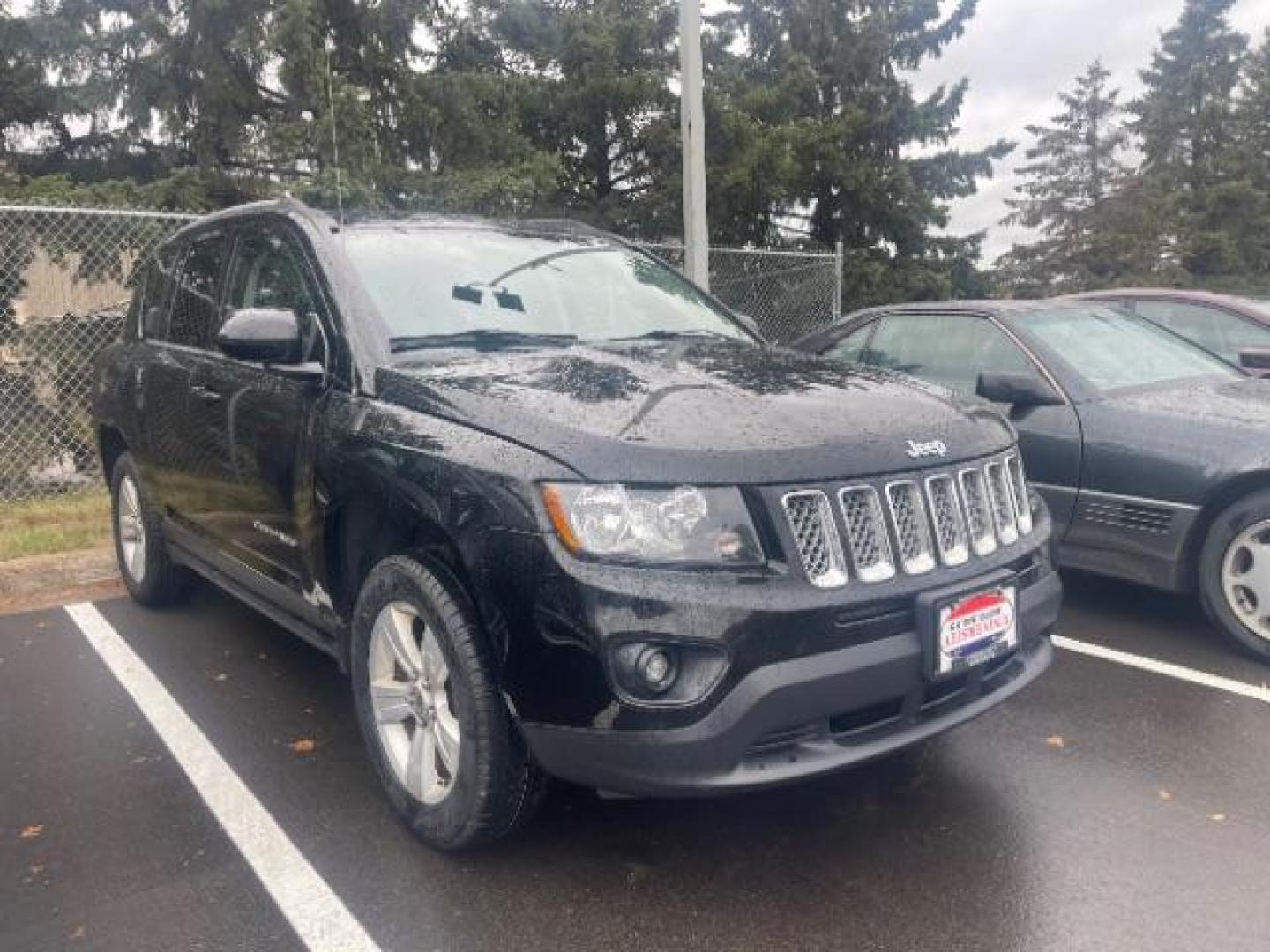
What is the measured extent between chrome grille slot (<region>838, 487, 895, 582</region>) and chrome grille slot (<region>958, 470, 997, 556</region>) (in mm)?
365

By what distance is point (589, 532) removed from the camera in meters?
2.44

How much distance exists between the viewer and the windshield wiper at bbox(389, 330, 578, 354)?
3279mm

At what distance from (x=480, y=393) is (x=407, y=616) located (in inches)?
25.6

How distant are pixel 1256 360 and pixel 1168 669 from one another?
2521mm

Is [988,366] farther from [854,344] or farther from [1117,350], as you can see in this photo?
[854,344]

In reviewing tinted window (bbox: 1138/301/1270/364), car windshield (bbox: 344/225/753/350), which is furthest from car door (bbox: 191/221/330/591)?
tinted window (bbox: 1138/301/1270/364)

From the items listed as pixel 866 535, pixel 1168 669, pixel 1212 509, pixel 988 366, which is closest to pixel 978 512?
pixel 866 535

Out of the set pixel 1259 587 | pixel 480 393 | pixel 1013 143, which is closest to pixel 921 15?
pixel 1013 143

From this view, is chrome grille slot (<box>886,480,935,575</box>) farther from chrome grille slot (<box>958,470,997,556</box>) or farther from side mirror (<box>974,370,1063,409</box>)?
side mirror (<box>974,370,1063,409</box>)

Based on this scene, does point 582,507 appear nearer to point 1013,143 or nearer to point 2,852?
point 2,852

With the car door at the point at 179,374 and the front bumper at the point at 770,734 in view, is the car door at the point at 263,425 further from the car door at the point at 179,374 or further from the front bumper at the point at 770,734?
the front bumper at the point at 770,734

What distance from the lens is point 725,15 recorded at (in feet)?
88.0

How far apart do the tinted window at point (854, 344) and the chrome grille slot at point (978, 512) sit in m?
3.25

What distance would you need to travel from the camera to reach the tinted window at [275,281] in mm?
3420
